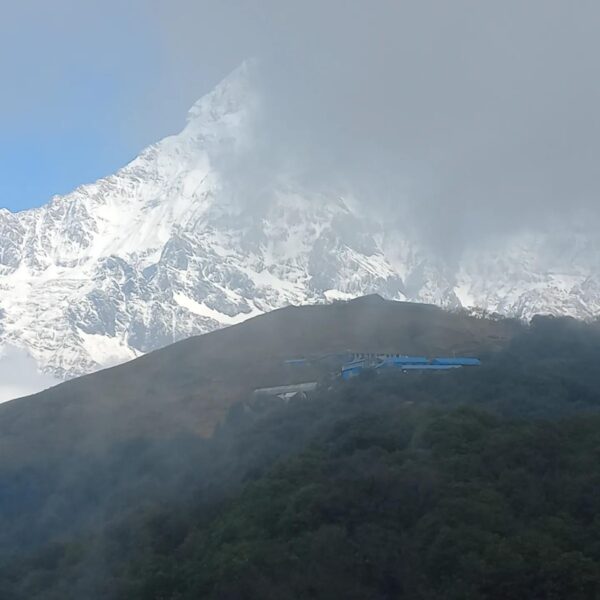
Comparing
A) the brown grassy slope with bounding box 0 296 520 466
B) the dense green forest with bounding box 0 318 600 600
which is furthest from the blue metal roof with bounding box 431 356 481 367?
the dense green forest with bounding box 0 318 600 600

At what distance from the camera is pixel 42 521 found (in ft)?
185

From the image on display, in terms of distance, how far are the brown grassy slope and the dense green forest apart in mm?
8154

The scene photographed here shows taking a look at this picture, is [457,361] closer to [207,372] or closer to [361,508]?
[207,372]

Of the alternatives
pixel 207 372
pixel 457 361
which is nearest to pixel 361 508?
pixel 457 361

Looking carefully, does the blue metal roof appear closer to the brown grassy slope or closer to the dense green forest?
the brown grassy slope

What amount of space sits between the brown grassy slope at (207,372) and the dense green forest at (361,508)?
815 centimetres

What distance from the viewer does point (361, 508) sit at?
39.3 m

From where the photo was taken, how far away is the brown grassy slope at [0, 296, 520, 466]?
68.9 metres

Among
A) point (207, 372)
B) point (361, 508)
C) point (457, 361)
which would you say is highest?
point (207, 372)

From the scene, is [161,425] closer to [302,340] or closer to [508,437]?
[302,340]

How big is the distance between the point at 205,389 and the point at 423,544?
1560 inches

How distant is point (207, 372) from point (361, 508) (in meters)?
40.1

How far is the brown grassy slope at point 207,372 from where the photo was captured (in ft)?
226

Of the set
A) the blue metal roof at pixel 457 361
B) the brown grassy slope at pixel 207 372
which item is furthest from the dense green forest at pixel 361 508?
the blue metal roof at pixel 457 361
